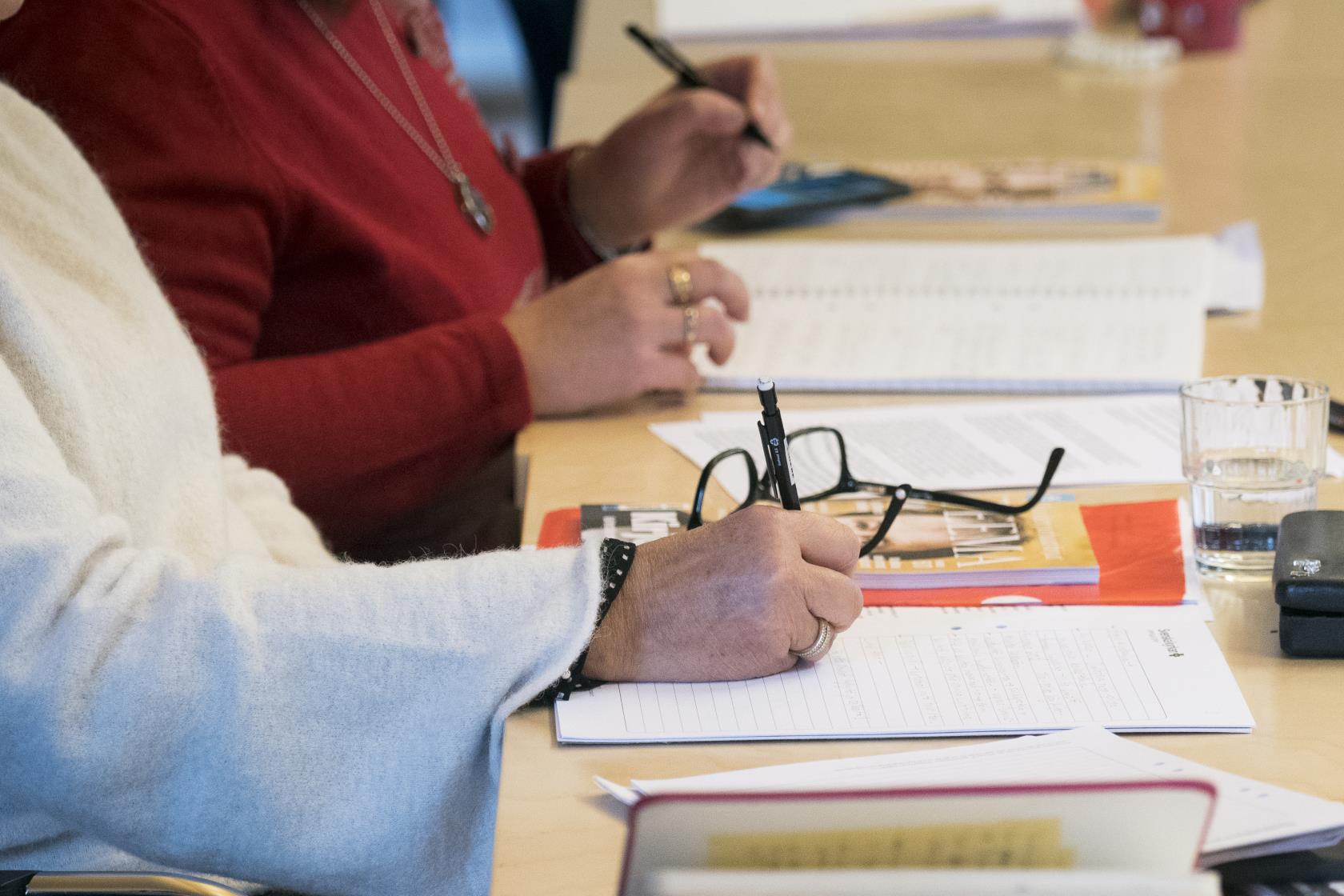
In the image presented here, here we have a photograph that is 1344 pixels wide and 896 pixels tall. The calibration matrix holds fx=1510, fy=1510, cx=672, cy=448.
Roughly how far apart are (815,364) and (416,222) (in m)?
0.37

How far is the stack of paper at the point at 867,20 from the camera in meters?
2.55

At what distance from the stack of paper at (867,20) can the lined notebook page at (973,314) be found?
1053 millimetres

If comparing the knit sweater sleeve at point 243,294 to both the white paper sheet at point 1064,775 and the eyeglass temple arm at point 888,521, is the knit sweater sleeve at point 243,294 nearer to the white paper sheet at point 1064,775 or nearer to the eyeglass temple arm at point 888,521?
the eyeglass temple arm at point 888,521

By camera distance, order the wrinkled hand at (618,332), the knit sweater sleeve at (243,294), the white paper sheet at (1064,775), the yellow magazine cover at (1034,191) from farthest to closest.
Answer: the yellow magazine cover at (1034,191) < the wrinkled hand at (618,332) < the knit sweater sleeve at (243,294) < the white paper sheet at (1064,775)

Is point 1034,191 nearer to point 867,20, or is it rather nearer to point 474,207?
point 474,207

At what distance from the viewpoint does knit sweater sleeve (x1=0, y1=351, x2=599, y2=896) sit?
0.73m

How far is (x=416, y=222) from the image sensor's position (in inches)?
51.9

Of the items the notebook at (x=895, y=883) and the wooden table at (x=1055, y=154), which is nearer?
the notebook at (x=895, y=883)

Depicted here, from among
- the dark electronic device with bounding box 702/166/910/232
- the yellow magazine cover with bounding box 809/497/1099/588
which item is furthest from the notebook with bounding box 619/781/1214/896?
the dark electronic device with bounding box 702/166/910/232

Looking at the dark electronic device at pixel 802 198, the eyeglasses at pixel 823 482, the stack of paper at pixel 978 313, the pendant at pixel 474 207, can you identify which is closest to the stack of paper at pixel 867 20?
the dark electronic device at pixel 802 198

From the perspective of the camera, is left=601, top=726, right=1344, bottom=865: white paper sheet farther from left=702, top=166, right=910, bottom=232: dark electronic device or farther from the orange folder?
left=702, top=166, right=910, bottom=232: dark electronic device

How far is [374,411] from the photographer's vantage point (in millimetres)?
1167

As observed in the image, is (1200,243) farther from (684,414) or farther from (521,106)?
(521,106)

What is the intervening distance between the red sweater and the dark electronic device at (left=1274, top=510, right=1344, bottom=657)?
0.61 m
